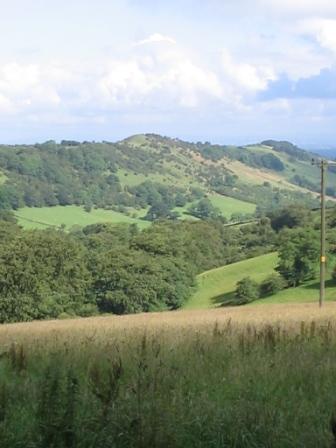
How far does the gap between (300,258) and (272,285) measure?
4.66 meters

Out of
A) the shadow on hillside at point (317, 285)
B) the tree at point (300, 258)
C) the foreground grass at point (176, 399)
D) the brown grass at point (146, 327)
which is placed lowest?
the shadow on hillside at point (317, 285)

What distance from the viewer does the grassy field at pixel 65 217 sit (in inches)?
6580

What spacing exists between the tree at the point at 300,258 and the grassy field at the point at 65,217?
91.0m

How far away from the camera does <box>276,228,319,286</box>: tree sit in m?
78.1

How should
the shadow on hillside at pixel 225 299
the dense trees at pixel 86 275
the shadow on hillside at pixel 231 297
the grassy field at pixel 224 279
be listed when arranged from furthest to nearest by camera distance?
1. the grassy field at pixel 224 279
2. the shadow on hillside at pixel 225 299
3. the shadow on hillside at pixel 231 297
4. the dense trees at pixel 86 275

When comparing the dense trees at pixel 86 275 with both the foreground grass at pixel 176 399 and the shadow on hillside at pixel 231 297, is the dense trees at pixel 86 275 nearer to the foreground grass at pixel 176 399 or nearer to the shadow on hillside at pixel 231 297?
the shadow on hillside at pixel 231 297

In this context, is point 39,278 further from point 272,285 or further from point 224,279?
point 224,279

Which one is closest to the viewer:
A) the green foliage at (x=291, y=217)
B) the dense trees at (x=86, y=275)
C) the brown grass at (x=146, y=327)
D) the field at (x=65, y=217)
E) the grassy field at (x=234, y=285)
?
the brown grass at (x=146, y=327)

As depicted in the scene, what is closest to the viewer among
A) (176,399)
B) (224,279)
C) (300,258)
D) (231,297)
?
(176,399)

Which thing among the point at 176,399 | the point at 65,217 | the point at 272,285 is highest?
the point at 176,399

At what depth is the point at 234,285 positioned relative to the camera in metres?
87.8

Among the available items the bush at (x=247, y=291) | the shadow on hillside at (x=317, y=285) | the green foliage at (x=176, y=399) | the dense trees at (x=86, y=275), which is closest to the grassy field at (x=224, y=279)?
the dense trees at (x=86, y=275)

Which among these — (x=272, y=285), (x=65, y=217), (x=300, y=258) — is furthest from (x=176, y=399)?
(x=65, y=217)

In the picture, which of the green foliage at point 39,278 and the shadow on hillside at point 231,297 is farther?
the shadow on hillside at point 231,297
